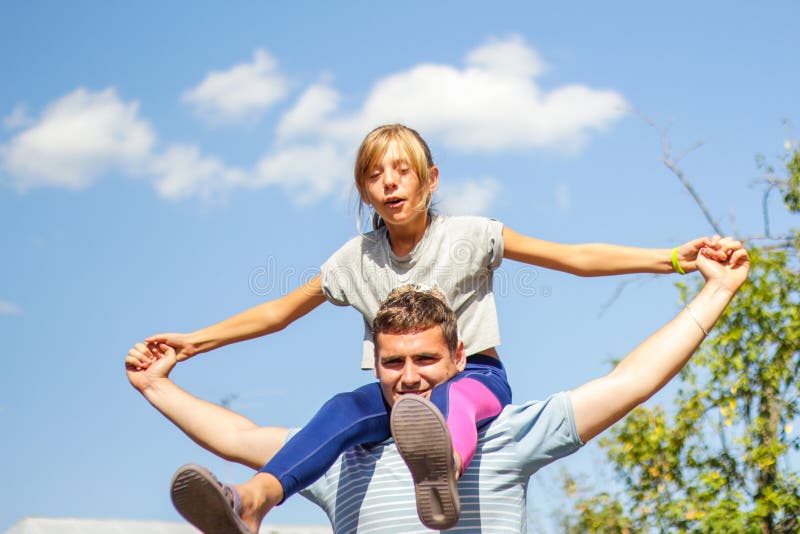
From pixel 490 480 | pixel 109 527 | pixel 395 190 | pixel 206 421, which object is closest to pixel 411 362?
pixel 490 480

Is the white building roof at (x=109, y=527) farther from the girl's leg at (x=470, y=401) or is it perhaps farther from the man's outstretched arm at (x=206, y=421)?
the girl's leg at (x=470, y=401)

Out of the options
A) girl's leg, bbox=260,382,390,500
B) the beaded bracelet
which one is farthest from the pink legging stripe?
the beaded bracelet

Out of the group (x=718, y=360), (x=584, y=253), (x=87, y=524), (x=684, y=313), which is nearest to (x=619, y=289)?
(x=718, y=360)

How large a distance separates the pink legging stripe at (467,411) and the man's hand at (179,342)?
1146mm

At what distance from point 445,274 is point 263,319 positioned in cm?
70

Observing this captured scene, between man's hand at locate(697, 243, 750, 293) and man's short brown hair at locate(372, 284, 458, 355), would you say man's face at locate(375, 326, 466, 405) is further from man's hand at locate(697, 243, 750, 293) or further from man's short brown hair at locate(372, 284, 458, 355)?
man's hand at locate(697, 243, 750, 293)

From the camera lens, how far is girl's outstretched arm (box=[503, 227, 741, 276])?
3182 mm

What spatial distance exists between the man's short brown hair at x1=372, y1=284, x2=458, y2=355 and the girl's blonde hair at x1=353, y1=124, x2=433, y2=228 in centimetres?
72

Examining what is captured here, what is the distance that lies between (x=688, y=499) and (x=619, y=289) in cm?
139

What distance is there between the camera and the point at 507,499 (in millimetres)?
2615

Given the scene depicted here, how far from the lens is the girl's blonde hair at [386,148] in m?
3.56

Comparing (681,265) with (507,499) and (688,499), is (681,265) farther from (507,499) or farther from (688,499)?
(688,499)

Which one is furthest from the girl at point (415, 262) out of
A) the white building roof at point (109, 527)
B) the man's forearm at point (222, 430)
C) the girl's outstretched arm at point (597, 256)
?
the white building roof at point (109, 527)

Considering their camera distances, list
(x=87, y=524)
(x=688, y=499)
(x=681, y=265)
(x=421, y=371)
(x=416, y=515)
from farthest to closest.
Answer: (x=87, y=524), (x=688, y=499), (x=681, y=265), (x=421, y=371), (x=416, y=515)
